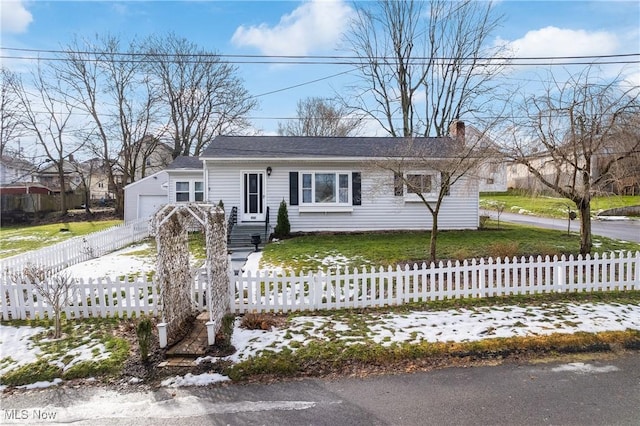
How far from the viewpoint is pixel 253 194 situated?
14.3 meters

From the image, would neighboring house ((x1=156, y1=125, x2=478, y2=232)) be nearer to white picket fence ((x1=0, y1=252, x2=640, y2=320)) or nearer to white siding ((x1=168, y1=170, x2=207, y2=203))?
white siding ((x1=168, y1=170, x2=207, y2=203))

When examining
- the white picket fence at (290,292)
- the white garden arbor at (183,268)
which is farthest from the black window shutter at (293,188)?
the white garden arbor at (183,268)

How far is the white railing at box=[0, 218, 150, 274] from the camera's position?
864cm

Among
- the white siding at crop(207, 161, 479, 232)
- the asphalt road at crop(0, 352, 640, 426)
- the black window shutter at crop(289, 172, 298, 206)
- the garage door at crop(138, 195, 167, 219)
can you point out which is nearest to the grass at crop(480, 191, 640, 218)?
the white siding at crop(207, 161, 479, 232)

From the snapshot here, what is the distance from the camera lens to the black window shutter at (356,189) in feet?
46.8

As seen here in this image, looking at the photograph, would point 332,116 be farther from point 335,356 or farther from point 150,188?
point 335,356

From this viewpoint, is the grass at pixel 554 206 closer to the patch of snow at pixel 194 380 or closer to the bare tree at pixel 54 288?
the patch of snow at pixel 194 380

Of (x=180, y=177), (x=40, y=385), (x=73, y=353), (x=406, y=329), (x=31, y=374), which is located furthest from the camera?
(x=180, y=177)

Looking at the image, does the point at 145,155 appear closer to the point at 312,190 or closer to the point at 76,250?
the point at 76,250

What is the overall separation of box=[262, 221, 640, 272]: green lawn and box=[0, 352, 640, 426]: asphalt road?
4110mm

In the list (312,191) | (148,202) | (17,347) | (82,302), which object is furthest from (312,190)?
(148,202)

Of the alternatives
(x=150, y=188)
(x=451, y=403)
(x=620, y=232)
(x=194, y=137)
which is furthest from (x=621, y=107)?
(x=194, y=137)

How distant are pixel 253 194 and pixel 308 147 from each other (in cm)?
315

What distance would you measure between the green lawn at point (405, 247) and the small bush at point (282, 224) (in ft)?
1.70
